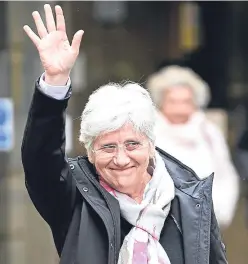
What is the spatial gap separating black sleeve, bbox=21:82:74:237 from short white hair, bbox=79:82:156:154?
0.11 m

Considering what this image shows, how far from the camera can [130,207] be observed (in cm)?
268

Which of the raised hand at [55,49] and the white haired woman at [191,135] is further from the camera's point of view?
the white haired woman at [191,135]

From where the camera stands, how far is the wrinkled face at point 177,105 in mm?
5195

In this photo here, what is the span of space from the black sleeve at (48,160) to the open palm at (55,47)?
81mm

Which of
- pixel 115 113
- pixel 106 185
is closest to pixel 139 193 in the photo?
pixel 106 185

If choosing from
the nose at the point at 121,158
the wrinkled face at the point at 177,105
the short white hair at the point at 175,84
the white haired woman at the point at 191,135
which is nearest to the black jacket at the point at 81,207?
the nose at the point at 121,158

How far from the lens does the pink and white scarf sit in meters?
2.66

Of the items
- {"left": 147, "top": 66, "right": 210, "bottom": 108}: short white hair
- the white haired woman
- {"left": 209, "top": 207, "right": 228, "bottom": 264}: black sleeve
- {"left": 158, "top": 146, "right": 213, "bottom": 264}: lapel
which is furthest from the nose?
{"left": 147, "top": 66, "right": 210, "bottom": 108}: short white hair

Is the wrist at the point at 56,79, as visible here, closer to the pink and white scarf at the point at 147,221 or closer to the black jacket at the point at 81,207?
the black jacket at the point at 81,207

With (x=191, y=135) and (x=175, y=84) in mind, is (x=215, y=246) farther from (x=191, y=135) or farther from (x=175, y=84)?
(x=175, y=84)

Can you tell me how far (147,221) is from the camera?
2.70 metres

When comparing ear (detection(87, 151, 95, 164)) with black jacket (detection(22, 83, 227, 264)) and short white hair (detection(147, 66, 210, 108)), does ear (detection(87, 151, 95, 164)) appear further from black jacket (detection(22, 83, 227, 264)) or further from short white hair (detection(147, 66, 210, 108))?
short white hair (detection(147, 66, 210, 108))

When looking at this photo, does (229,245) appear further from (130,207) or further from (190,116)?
(130,207)

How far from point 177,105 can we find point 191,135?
0.78ft
